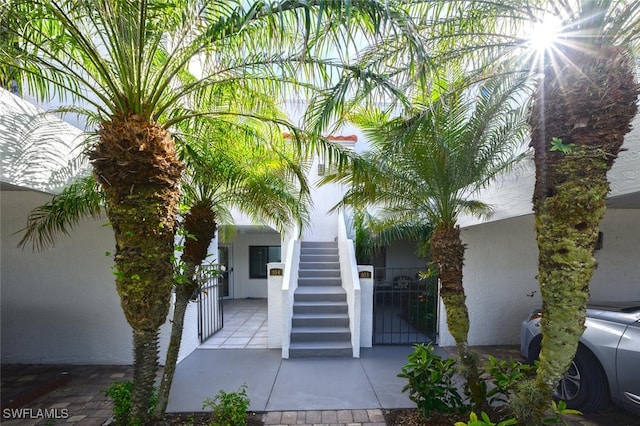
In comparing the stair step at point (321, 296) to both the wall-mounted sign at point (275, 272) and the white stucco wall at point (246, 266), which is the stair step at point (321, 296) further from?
the white stucco wall at point (246, 266)

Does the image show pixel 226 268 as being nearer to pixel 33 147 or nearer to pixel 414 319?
pixel 414 319

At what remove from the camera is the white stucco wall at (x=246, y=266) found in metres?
11.8

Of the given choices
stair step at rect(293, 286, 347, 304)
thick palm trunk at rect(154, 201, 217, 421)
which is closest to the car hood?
stair step at rect(293, 286, 347, 304)

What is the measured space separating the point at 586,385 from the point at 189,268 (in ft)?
16.6

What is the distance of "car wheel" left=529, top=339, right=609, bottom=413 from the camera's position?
12.0 ft

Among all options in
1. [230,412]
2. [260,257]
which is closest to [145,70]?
[230,412]

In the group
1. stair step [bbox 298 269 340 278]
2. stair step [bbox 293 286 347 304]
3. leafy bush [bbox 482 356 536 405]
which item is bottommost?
leafy bush [bbox 482 356 536 405]

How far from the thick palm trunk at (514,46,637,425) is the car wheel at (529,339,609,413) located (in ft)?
5.89

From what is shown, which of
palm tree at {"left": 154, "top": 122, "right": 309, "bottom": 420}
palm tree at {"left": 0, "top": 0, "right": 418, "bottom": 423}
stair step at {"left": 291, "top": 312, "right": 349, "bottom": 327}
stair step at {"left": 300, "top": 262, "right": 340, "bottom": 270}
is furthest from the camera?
stair step at {"left": 300, "top": 262, "right": 340, "bottom": 270}

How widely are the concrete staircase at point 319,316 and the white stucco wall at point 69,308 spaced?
2204 millimetres

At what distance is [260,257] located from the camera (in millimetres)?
→ 12211

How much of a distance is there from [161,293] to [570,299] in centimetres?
346

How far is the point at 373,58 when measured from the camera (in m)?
3.16

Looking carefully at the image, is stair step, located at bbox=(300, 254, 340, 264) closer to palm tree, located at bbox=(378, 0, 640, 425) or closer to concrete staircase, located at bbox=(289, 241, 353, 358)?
concrete staircase, located at bbox=(289, 241, 353, 358)
